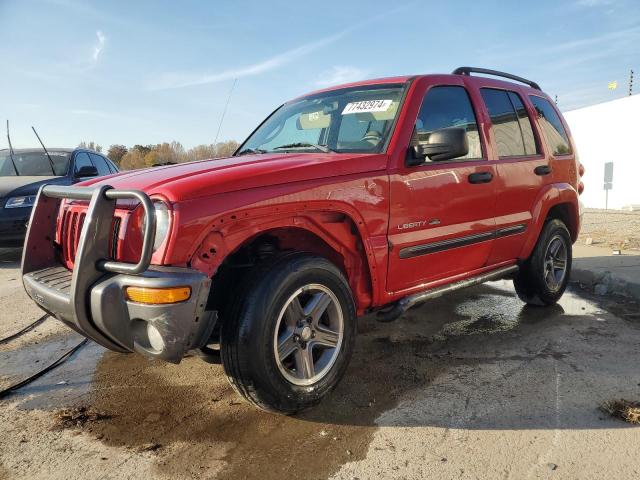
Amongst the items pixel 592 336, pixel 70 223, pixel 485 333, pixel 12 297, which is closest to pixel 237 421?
pixel 70 223

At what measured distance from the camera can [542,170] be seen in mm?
4250

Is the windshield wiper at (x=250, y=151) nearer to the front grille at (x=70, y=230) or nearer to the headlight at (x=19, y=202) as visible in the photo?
the front grille at (x=70, y=230)

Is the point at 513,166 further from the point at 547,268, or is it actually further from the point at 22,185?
the point at 22,185

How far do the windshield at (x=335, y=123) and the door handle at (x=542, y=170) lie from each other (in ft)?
5.26

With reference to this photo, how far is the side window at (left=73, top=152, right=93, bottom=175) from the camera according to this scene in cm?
812

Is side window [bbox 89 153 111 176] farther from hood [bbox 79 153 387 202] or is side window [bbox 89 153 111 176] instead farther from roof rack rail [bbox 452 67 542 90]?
roof rack rail [bbox 452 67 542 90]

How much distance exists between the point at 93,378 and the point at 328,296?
1.72 meters

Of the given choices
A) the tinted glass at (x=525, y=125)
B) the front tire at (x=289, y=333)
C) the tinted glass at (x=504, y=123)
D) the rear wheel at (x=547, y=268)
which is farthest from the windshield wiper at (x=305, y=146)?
the rear wheel at (x=547, y=268)

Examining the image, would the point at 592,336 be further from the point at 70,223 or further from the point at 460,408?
the point at 70,223

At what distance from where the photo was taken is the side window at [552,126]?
14.9 feet

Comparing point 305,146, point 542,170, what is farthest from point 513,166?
point 305,146

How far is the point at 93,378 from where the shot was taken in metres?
3.20

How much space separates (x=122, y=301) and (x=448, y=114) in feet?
8.49

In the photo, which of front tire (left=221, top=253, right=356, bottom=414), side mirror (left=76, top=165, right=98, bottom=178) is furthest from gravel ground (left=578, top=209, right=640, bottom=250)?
side mirror (left=76, top=165, right=98, bottom=178)
